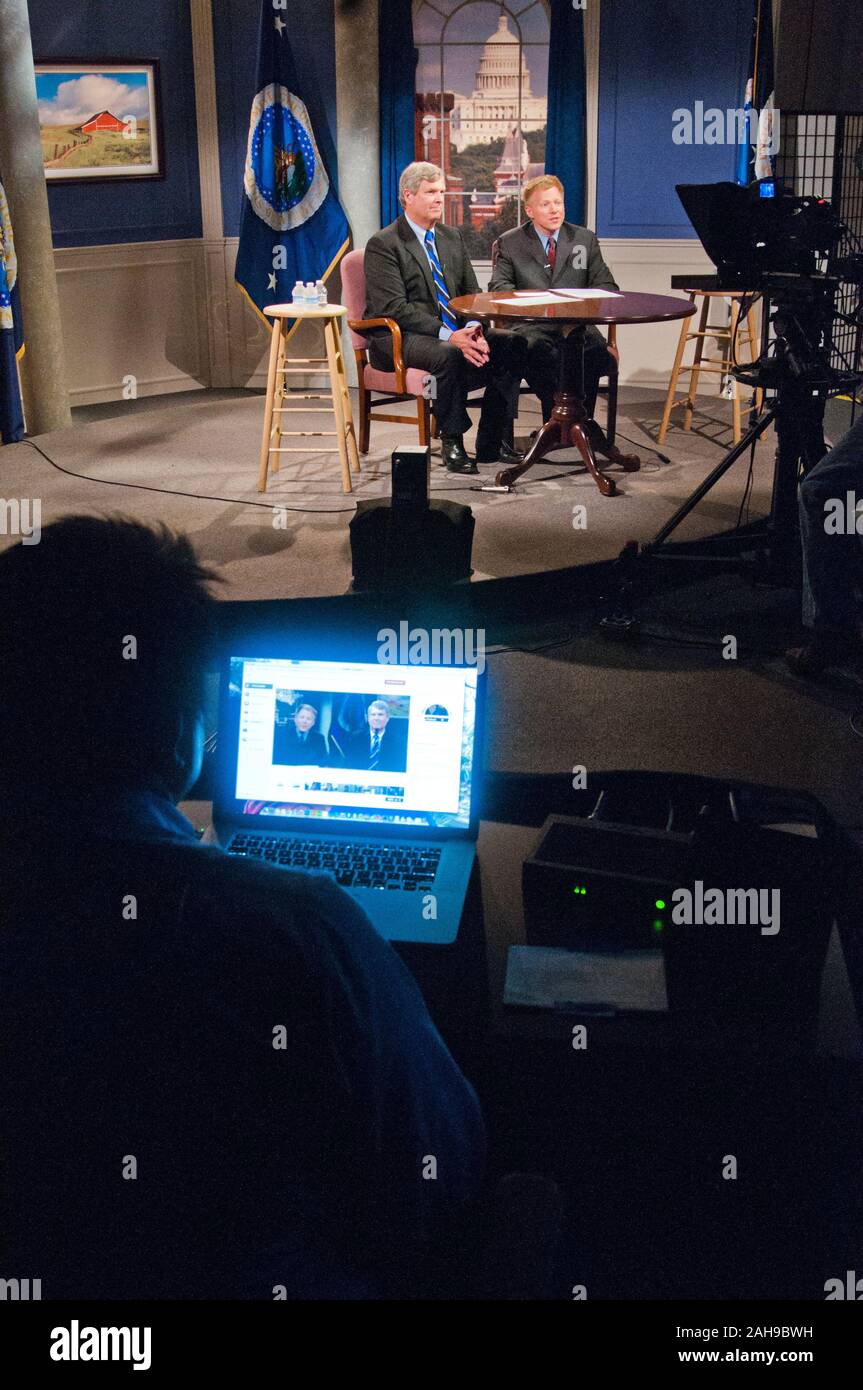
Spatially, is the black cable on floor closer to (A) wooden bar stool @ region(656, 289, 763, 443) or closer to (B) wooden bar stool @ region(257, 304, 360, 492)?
(B) wooden bar stool @ region(257, 304, 360, 492)

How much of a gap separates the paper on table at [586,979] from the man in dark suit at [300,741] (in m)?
0.46

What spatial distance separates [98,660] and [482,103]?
7362 millimetres

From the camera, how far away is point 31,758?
1018mm

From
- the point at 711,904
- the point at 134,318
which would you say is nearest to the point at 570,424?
the point at 134,318

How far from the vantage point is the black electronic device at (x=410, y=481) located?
4090 millimetres

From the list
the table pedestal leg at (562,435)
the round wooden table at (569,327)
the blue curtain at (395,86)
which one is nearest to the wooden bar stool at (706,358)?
the round wooden table at (569,327)

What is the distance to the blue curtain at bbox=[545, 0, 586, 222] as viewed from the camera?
7.13 meters

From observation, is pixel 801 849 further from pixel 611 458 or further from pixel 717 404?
pixel 717 404

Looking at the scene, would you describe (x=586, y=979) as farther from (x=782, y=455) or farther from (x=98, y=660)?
(x=782, y=455)

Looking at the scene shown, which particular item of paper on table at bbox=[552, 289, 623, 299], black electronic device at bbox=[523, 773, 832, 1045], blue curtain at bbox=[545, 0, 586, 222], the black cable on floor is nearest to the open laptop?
black electronic device at bbox=[523, 773, 832, 1045]

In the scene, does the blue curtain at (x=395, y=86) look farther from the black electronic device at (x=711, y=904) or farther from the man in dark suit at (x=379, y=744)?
the black electronic device at (x=711, y=904)

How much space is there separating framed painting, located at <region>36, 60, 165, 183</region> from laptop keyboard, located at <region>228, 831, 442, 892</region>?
6507 millimetres
